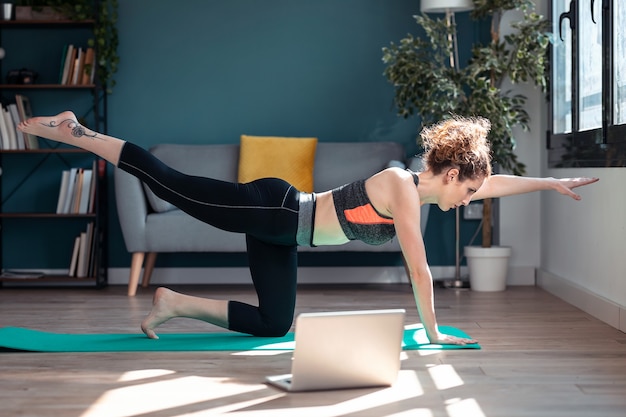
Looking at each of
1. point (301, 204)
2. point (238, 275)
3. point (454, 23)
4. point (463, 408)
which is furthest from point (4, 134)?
point (463, 408)

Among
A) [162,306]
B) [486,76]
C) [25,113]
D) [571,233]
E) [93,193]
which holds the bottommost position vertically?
[162,306]

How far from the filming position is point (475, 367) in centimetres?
279

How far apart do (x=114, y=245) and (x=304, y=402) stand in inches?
130

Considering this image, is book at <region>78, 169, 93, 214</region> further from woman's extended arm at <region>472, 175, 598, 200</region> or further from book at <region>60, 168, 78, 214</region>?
woman's extended arm at <region>472, 175, 598, 200</region>

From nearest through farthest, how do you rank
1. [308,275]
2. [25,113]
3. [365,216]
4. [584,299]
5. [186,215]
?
[365,216] < [584,299] < [186,215] < [25,113] < [308,275]

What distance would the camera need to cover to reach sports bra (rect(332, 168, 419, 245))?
2.90m

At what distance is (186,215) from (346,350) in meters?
2.50

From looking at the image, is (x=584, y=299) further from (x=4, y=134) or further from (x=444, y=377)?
(x=4, y=134)

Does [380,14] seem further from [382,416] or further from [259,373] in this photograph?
[382,416]

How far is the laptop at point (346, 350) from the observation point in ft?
7.57

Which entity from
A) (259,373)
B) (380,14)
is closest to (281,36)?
(380,14)

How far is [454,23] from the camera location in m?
5.01

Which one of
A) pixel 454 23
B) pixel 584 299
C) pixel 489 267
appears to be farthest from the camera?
pixel 454 23

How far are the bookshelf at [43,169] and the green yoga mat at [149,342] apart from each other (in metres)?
1.93
